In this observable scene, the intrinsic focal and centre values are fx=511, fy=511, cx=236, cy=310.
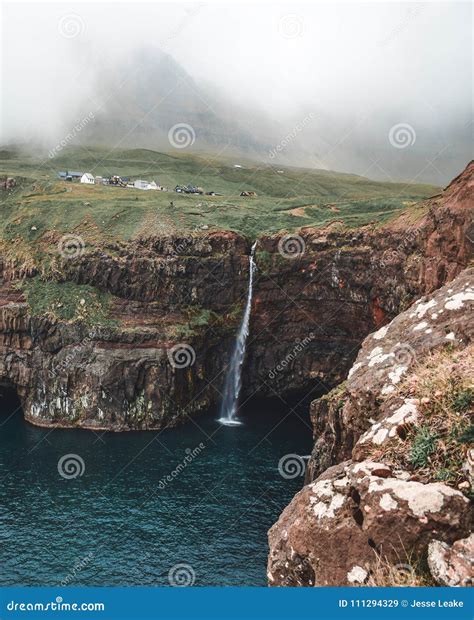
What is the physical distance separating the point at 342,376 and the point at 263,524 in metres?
37.5

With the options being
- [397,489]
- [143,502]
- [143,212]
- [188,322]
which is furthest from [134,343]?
[397,489]

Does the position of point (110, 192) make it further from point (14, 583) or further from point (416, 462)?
point (416, 462)

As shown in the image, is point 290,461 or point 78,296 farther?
point 78,296

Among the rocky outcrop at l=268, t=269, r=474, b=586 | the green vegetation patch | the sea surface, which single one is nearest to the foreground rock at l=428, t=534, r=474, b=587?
the rocky outcrop at l=268, t=269, r=474, b=586

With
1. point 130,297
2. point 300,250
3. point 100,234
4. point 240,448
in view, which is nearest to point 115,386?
point 130,297

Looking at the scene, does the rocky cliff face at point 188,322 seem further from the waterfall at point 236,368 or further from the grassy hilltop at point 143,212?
the grassy hilltop at point 143,212

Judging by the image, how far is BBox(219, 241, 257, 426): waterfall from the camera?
7606 cm

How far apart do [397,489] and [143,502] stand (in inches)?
1583

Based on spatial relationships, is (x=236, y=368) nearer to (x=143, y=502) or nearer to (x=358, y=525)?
(x=143, y=502)

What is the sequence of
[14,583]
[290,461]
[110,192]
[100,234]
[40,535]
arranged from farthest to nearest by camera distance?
[110,192]
[100,234]
[290,461]
[40,535]
[14,583]

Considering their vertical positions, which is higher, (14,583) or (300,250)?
(300,250)

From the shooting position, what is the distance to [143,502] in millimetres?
46469

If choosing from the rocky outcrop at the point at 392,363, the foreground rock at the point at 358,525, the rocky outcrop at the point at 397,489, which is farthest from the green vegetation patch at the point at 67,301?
the foreground rock at the point at 358,525

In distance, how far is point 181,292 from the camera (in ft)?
248
